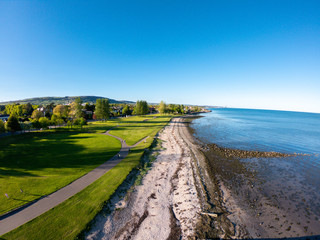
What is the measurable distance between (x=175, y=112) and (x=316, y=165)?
436ft

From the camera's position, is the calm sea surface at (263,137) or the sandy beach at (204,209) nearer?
the sandy beach at (204,209)

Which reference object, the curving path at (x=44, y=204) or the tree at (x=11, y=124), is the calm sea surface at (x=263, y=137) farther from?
the tree at (x=11, y=124)

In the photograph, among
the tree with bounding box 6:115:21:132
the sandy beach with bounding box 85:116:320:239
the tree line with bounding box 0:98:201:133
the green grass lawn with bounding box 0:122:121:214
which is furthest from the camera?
the tree line with bounding box 0:98:201:133

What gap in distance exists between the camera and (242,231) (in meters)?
11.4

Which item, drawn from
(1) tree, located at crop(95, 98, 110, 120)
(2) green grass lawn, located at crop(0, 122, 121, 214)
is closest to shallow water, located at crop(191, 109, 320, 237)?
(2) green grass lawn, located at crop(0, 122, 121, 214)

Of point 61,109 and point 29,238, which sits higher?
point 61,109

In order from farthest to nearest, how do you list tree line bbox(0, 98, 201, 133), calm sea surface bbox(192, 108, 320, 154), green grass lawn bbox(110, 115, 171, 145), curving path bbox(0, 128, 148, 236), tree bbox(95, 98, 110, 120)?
tree bbox(95, 98, 110, 120)
tree line bbox(0, 98, 201, 133)
green grass lawn bbox(110, 115, 171, 145)
calm sea surface bbox(192, 108, 320, 154)
curving path bbox(0, 128, 148, 236)

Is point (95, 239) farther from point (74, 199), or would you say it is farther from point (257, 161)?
point (257, 161)

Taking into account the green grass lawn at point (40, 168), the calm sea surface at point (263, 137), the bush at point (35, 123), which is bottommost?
the green grass lawn at point (40, 168)

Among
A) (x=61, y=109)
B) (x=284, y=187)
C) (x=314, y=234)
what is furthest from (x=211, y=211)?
(x=61, y=109)

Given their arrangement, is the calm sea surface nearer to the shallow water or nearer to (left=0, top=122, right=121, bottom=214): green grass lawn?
the shallow water

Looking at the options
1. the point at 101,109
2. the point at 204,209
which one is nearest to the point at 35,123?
the point at 101,109

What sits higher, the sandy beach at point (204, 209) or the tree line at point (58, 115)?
the tree line at point (58, 115)

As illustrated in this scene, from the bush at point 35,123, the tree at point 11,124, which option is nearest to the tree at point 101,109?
the bush at point 35,123
